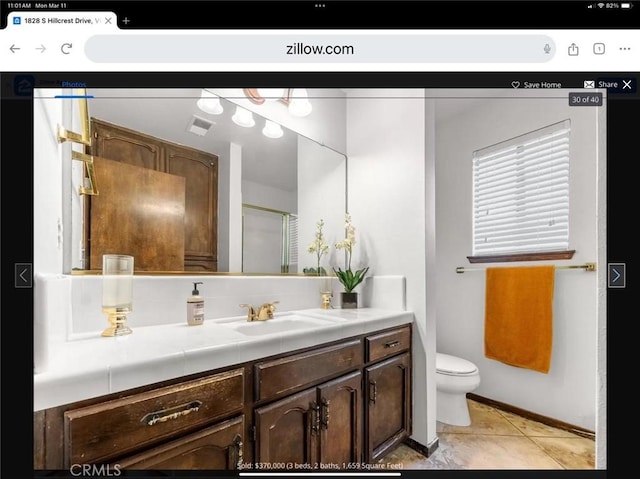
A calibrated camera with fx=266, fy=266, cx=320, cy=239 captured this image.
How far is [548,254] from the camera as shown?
64.4 inches

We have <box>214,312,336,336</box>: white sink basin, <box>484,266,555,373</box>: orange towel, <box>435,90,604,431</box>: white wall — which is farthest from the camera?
<box>484,266,555,373</box>: orange towel

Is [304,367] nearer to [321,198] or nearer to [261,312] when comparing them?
[261,312]

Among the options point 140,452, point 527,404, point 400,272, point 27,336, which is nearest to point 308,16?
point 27,336

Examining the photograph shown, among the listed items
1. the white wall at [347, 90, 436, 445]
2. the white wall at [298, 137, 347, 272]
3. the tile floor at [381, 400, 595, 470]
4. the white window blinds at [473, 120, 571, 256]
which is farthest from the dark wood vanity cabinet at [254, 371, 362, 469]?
the white window blinds at [473, 120, 571, 256]

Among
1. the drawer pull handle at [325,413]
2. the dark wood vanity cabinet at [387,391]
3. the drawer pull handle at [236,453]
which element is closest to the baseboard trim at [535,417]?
the dark wood vanity cabinet at [387,391]

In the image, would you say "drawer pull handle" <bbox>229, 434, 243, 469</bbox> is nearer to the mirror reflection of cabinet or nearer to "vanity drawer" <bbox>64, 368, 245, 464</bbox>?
"vanity drawer" <bbox>64, 368, 245, 464</bbox>

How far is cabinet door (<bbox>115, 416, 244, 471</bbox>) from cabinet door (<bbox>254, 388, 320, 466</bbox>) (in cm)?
7

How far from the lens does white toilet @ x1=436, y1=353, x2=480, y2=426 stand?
1.52 meters

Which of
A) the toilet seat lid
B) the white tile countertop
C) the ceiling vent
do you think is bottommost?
the toilet seat lid

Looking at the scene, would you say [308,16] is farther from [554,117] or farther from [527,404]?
[527,404]

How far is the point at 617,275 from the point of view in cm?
43

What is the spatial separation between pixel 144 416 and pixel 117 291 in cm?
43

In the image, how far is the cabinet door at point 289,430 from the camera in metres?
0.75

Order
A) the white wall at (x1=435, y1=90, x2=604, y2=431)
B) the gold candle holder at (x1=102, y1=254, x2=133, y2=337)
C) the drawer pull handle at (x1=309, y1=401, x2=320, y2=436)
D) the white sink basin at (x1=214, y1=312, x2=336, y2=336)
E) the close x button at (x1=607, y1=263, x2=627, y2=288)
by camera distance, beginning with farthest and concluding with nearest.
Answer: the white wall at (x1=435, y1=90, x2=604, y2=431) → the white sink basin at (x1=214, y1=312, x2=336, y2=336) → the drawer pull handle at (x1=309, y1=401, x2=320, y2=436) → the gold candle holder at (x1=102, y1=254, x2=133, y2=337) → the close x button at (x1=607, y1=263, x2=627, y2=288)
